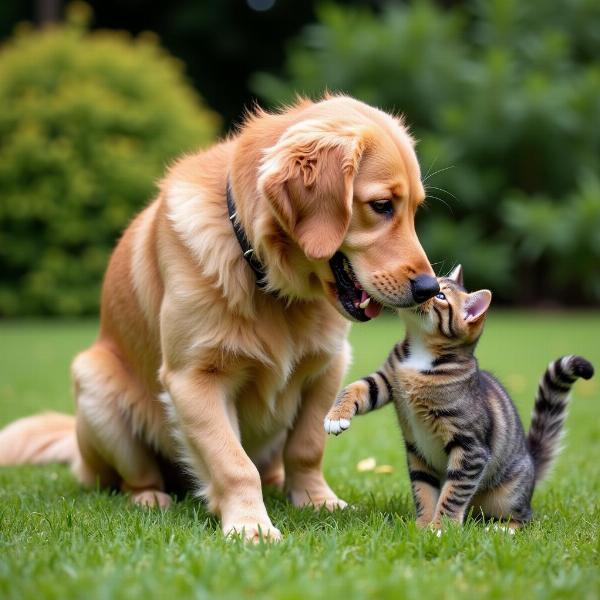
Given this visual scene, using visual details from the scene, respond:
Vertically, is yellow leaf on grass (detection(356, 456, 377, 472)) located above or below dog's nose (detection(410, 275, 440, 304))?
below

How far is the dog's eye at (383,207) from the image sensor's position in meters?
3.26

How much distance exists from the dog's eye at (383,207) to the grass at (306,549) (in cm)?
118

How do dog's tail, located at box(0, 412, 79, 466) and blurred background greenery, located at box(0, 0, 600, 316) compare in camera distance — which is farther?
blurred background greenery, located at box(0, 0, 600, 316)

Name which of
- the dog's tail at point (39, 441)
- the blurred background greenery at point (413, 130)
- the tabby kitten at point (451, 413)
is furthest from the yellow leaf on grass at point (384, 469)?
the blurred background greenery at point (413, 130)

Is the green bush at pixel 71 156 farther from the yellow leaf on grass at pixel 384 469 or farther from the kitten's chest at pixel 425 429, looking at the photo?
the kitten's chest at pixel 425 429

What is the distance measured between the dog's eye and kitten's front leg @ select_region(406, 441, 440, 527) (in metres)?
0.96

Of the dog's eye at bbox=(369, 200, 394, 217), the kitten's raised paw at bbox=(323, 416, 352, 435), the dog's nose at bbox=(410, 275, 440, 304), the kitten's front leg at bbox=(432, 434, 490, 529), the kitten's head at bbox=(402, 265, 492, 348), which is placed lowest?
the kitten's front leg at bbox=(432, 434, 490, 529)

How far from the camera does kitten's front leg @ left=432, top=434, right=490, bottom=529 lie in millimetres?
3146

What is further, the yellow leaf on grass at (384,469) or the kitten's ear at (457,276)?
the yellow leaf on grass at (384,469)

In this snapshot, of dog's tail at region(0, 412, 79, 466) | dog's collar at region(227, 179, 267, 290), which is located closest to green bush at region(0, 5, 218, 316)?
dog's tail at region(0, 412, 79, 466)

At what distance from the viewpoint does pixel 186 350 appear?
3.41 meters

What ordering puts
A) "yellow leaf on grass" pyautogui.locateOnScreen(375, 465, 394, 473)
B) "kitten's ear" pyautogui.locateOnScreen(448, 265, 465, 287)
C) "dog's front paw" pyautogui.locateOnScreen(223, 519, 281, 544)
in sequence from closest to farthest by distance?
"dog's front paw" pyautogui.locateOnScreen(223, 519, 281, 544) < "kitten's ear" pyautogui.locateOnScreen(448, 265, 465, 287) < "yellow leaf on grass" pyautogui.locateOnScreen(375, 465, 394, 473)

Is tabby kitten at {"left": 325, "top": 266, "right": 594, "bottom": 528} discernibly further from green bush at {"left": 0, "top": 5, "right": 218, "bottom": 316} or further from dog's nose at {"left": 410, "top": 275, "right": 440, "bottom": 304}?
green bush at {"left": 0, "top": 5, "right": 218, "bottom": 316}

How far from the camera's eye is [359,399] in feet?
10.8
